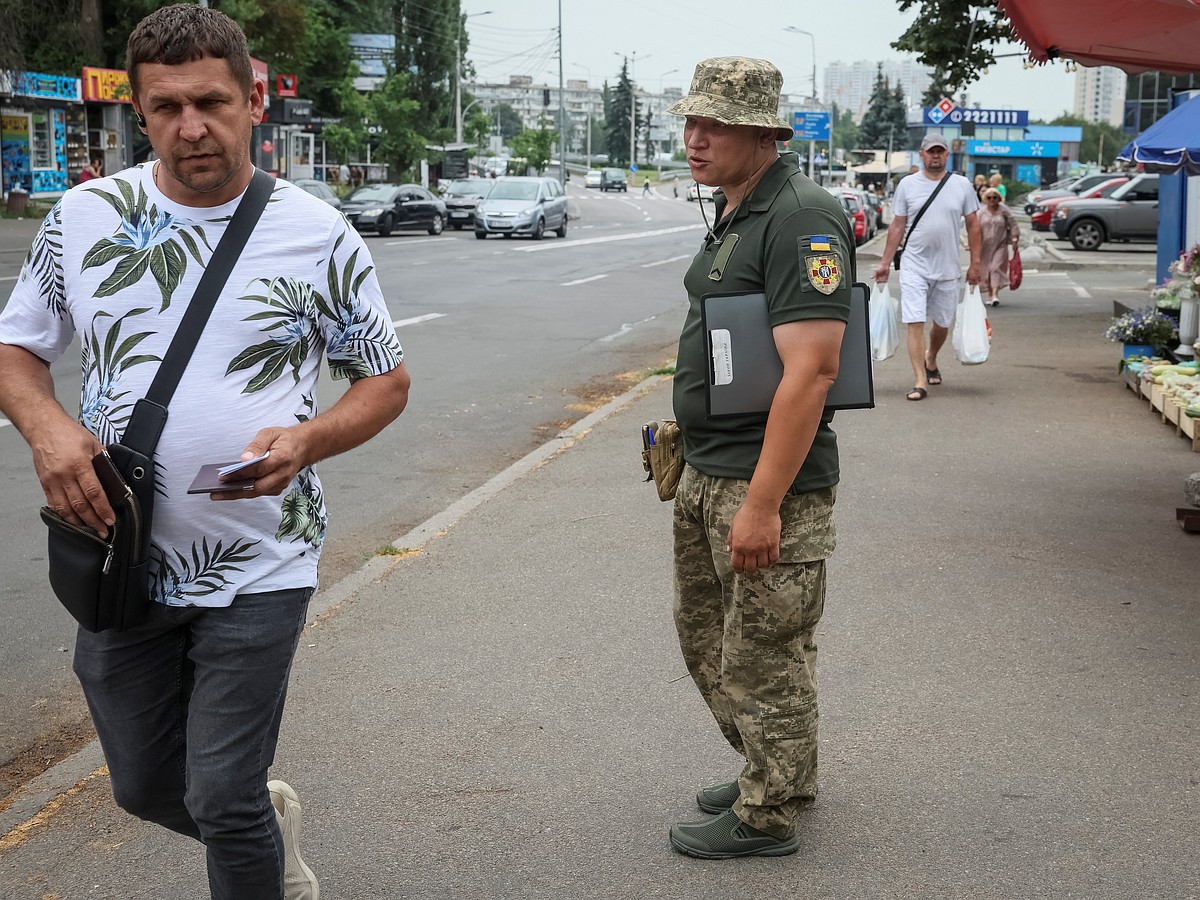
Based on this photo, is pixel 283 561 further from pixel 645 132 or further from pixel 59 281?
pixel 645 132

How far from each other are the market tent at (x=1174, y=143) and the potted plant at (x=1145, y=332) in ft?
3.94

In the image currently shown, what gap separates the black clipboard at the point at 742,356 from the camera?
3205mm

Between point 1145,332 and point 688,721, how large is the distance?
823cm

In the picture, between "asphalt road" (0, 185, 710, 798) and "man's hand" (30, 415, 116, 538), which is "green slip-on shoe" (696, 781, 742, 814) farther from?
"asphalt road" (0, 185, 710, 798)

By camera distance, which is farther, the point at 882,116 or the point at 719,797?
the point at 882,116

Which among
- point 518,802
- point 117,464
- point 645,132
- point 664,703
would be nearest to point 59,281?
point 117,464

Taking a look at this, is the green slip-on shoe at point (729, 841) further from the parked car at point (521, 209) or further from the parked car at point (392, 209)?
the parked car at point (521, 209)

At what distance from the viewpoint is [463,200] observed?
4288 cm

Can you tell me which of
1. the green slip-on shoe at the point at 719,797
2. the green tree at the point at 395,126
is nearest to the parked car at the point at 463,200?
the green tree at the point at 395,126

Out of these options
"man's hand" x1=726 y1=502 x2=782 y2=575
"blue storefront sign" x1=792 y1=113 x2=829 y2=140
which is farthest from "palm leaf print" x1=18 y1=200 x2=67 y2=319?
"blue storefront sign" x1=792 y1=113 x2=829 y2=140

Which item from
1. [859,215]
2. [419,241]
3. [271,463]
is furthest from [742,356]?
[859,215]

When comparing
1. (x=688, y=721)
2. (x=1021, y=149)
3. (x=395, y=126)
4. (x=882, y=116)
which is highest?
(x=882, y=116)

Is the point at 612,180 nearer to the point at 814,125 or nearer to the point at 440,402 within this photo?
the point at 814,125

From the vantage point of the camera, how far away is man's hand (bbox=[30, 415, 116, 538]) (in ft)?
8.08
